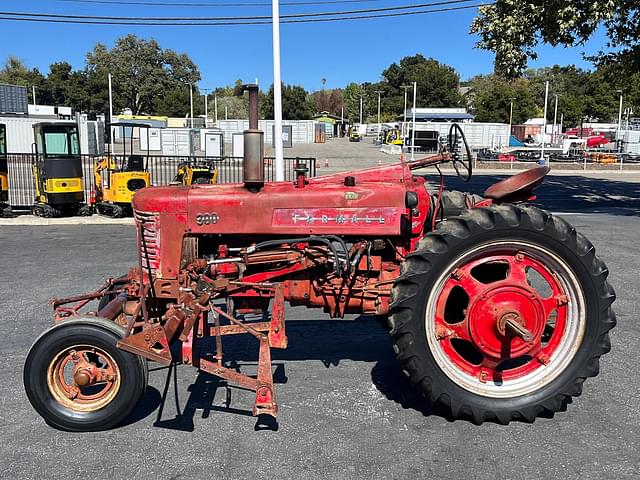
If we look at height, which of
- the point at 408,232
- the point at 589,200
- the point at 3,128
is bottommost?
the point at 589,200

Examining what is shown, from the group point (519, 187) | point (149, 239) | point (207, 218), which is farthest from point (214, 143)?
point (519, 187)

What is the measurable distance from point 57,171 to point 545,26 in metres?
13.1

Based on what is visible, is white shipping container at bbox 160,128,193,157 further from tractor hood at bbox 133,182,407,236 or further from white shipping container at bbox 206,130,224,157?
tractor hood at bbox 133,182,407,236

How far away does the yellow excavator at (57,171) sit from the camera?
49.4ft

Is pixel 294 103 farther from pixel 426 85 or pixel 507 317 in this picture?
pixel 507 317

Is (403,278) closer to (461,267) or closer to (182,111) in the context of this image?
(461,267)

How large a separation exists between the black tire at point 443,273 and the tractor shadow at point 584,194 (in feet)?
43.1

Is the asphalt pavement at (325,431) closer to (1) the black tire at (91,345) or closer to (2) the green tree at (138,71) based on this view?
(1) the black tire at (91,345)

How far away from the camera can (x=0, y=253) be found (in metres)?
10.4

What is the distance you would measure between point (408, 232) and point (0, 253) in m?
8.48

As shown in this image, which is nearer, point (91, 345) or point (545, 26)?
point (91, 345)

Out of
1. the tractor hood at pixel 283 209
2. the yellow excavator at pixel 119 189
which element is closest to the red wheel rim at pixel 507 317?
the tractor hood at pixel 283 209

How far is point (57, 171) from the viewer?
15.1 metres

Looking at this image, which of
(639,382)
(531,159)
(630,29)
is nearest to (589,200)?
(630,29)
